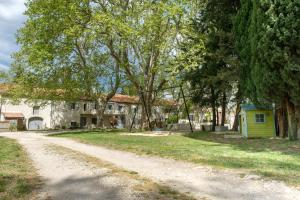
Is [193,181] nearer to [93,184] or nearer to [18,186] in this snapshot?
[93,184]

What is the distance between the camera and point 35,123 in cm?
6097

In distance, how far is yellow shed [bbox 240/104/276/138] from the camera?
80.1 feet

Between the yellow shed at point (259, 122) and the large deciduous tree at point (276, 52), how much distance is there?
453 centimetres

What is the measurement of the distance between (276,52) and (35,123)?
167ft

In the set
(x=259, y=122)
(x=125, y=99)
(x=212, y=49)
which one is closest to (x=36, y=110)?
(x=125, y=99)

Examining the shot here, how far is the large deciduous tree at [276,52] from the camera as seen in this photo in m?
16.8

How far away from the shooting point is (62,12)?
31047 millimetres

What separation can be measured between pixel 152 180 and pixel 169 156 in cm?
449

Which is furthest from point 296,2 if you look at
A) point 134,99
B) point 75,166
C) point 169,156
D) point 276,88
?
point 134,99

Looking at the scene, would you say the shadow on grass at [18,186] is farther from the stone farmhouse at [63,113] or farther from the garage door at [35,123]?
the garage door at [35,123]

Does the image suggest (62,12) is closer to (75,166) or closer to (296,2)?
(296,2)

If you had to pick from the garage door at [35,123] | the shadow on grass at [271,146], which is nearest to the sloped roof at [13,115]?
the garage door at [35,123]

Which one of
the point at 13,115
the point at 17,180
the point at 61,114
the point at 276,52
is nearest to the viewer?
the point at 17,180

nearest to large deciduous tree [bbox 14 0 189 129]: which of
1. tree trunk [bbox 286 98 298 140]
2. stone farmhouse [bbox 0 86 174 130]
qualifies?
tree trunk [bbox 286 98 298 140]
